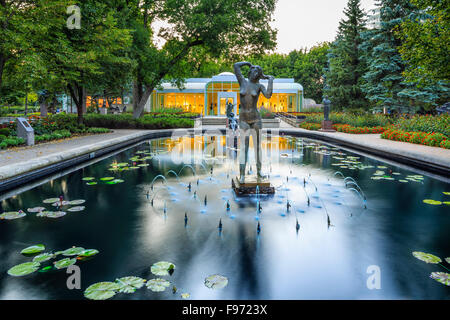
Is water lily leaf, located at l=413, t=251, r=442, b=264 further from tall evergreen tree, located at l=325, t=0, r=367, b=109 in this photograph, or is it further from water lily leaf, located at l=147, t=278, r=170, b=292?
tall evergreen tree, located at l=325, t=0, r=367, b=109

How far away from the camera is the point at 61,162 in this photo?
31.3 feet

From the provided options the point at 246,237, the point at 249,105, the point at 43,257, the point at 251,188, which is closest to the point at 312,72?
the point at 249,105

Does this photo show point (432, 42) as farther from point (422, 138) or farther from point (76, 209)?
point (76, 209)

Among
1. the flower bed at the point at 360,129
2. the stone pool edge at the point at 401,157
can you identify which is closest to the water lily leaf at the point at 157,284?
the stone pool edge at the point at 401,157

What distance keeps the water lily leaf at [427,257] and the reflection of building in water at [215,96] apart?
38.0 metres

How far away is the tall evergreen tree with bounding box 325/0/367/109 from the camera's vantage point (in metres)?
30.1

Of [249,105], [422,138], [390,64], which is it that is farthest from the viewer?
[390,64]

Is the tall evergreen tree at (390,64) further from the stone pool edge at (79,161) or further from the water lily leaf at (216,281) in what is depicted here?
the water lily leaf at (216,281)

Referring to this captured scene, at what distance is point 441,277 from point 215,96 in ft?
138

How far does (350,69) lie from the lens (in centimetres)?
3073

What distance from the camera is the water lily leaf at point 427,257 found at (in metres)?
3.61

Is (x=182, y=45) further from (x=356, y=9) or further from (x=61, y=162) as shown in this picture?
(x=356, y=9)
